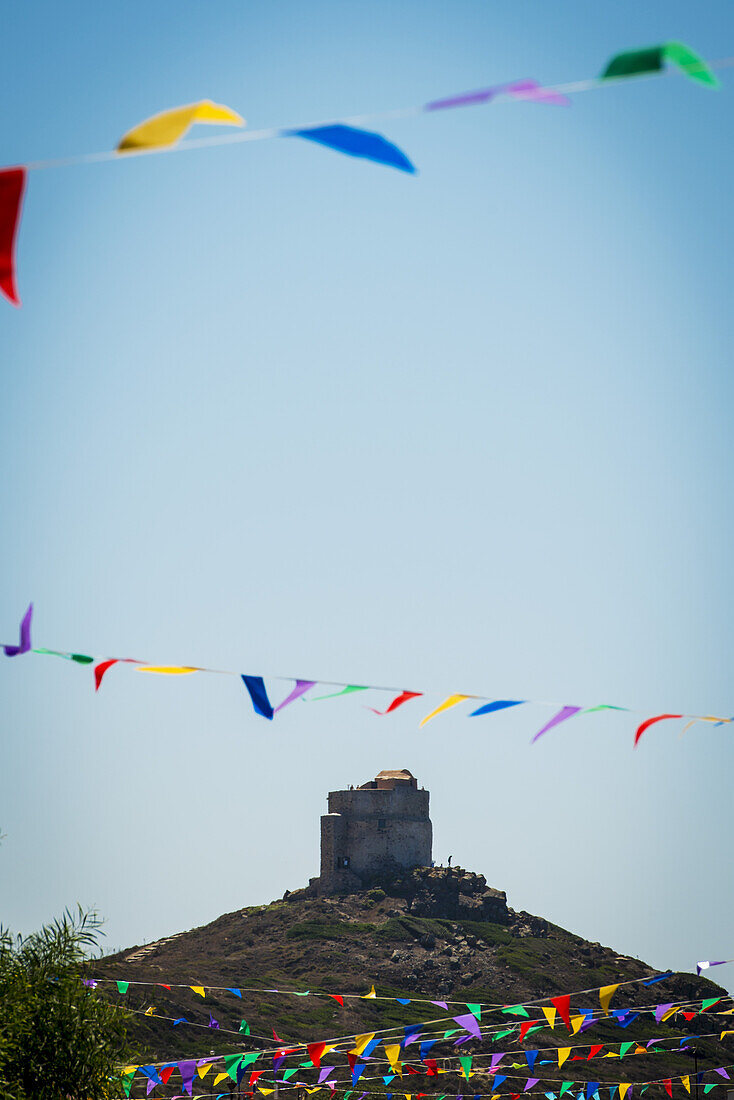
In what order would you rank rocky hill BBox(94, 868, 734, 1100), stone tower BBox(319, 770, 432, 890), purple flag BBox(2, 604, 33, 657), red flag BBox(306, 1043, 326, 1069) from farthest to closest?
stone tower BBox(319, 770, 432, 890) < rocky hill BBox(94, 868, 734, 1100) < red flag BBox(306, 1043, 326, 1069) < purple flag BBox(2, 604, 33, 657)

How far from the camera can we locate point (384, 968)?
62938 mm

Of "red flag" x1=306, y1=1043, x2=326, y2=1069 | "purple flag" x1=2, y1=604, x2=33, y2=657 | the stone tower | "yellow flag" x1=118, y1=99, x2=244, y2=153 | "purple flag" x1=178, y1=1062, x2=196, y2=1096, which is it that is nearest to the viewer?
"yellow flag" x1=118, y1=99, x2=244, y2=153

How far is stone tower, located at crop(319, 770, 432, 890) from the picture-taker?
244ft

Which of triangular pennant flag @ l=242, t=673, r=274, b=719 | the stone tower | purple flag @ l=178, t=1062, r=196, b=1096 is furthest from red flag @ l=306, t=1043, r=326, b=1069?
the stone tower

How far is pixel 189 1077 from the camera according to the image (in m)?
18.6

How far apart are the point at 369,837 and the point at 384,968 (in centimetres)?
1212

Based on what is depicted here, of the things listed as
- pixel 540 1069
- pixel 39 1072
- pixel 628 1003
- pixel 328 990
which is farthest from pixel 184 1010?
pixel 39 1072

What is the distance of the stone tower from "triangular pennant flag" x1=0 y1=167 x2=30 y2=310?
71172mm

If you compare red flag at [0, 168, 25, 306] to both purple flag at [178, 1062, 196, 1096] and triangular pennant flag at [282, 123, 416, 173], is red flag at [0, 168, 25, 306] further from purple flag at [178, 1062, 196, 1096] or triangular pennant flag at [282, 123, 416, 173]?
purple flag at [178, 1062, 196, 1096]

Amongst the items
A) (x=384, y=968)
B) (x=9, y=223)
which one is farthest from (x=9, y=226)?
(x=384, y=968)

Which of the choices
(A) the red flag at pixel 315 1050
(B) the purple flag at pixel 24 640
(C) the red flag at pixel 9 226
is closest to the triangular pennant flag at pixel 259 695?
(B) the purple flag at pixel 24 640

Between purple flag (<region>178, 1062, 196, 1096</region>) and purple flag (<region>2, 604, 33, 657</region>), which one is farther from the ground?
purple flag (<region>2, 604, 33, 657</region>)

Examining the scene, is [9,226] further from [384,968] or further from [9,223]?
[384,968]

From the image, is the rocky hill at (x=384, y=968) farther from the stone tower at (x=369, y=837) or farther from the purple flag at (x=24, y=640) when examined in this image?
the purple flag at (x=24, y=640)
